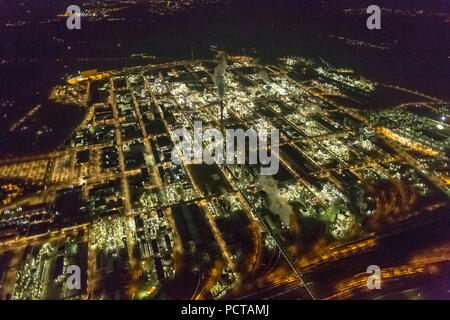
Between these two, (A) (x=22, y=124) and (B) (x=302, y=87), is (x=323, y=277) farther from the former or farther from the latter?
(A) (x=22, y=124)

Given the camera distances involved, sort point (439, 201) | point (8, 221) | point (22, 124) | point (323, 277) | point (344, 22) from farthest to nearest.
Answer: point (344, 22), point (22, 124), point (439, 201), point (8, 221), point (323, 277)

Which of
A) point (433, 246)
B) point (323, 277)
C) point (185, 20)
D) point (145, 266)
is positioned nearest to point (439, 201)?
point (433, 246)

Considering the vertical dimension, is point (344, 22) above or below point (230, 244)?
above

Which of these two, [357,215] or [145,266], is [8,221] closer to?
[145,266]

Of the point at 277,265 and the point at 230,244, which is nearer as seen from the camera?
the point at 277,265

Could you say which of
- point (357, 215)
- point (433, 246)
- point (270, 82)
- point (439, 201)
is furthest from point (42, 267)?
point (270, 82)

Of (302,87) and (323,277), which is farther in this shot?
(302,87)
